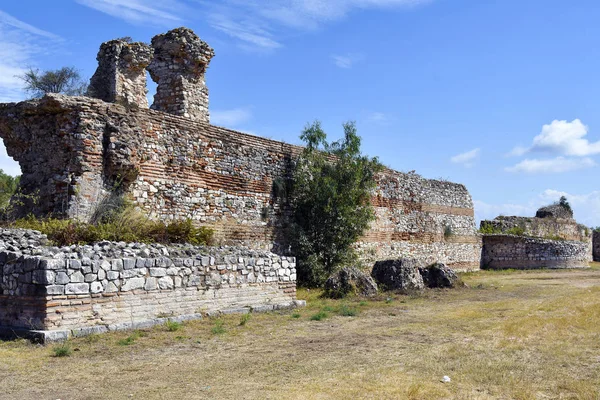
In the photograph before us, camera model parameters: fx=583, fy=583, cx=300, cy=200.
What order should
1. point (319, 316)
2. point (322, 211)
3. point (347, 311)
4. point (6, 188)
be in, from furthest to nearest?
point (6, 188)
point (322, 211)
point (347, 311)
point (319, 316)

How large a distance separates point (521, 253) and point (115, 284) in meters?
23.9

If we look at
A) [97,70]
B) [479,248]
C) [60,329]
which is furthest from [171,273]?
[479,248]

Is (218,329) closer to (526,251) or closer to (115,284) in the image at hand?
(115,284)

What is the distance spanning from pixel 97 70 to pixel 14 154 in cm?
355

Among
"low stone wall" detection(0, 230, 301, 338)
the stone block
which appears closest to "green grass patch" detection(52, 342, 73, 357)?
"low stone wall" detection(0, 230, 301, 338)

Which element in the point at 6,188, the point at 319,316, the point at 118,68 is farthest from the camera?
the point at 6,188

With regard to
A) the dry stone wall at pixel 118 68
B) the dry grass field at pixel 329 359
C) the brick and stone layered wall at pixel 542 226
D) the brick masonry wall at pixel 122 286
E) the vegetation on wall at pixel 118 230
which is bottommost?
the dry grass field at pixel 329 359

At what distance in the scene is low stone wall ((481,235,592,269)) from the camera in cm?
2839

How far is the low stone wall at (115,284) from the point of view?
8031mm

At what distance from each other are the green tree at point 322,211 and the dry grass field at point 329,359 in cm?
510

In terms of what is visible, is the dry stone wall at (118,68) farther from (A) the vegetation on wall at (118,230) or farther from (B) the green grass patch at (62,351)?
(B) the green grass patch at (62,351)

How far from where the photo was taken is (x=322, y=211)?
16781 millimetres

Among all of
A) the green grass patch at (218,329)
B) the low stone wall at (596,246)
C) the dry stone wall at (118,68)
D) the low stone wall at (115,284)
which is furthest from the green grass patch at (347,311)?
the low stone wall at (596,246)

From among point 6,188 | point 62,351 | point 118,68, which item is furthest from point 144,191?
point 6,188
